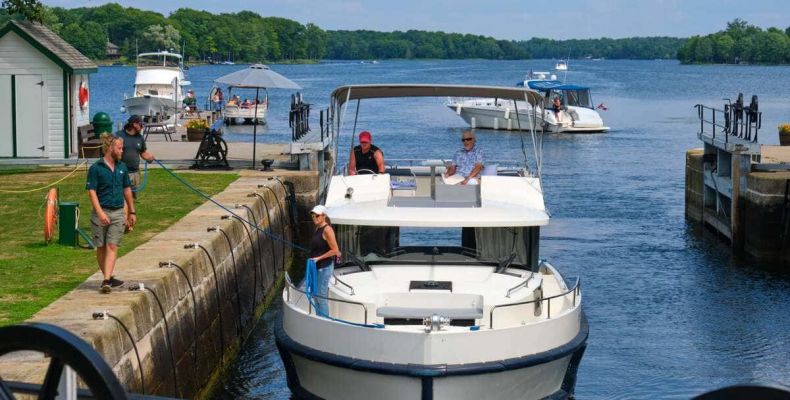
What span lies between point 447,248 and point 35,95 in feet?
51.5

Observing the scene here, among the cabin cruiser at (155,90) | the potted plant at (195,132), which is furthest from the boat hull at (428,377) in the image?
the cabin cruiser at (155,90)

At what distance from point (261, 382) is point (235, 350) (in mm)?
1136

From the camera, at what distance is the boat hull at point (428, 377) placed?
1302cm

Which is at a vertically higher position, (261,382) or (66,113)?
(66,113)

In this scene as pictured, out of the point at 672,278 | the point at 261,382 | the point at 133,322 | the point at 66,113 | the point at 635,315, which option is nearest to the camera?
the point at 133,322

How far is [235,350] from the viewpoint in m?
19.3

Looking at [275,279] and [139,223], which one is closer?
[139,223]

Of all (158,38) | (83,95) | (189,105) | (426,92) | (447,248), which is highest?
(158,38)

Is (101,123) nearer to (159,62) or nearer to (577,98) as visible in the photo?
(577,98)

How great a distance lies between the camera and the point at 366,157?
19.5 metres

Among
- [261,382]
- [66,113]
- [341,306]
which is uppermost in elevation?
[66,113]

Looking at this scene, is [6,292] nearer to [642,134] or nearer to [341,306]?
[341,306]

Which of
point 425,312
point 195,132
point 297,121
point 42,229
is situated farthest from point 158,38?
point 425,312

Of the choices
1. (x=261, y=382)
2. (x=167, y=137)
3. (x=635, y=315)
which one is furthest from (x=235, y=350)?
(x=167, y=137)
